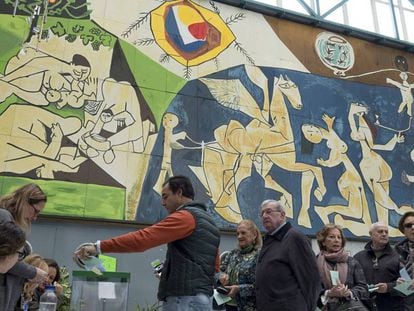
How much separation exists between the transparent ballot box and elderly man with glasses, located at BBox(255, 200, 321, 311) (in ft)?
3.32

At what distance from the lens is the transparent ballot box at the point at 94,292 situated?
281 cm

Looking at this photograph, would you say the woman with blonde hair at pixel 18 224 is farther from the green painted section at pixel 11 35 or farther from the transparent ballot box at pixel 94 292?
the green painted section at pixel 11 35

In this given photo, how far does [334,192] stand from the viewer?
800 centimetres

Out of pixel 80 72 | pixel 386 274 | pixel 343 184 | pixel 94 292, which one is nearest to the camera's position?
pixel 94 292

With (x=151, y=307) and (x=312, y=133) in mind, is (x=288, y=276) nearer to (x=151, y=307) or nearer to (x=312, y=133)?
(x=151, y=307)

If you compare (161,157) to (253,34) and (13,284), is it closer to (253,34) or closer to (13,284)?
(253,34)

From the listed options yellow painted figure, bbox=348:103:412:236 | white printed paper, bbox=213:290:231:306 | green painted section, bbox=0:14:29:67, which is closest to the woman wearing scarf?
white printed paper, bbox=213:290:231:306

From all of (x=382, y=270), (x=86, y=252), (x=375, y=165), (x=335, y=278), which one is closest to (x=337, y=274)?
(x=335, y=278)

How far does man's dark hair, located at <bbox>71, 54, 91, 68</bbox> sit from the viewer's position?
7016 millimetres

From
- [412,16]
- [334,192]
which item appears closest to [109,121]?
[334,192]

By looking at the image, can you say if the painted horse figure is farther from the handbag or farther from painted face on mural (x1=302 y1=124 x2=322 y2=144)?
the handbag

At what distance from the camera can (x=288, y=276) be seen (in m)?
3.06

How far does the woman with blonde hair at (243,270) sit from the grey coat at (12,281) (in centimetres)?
167

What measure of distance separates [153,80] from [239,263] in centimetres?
429
